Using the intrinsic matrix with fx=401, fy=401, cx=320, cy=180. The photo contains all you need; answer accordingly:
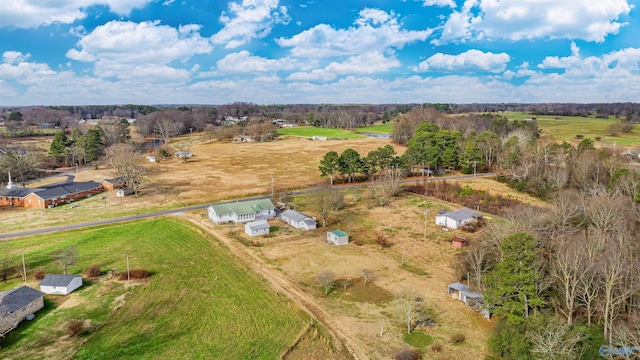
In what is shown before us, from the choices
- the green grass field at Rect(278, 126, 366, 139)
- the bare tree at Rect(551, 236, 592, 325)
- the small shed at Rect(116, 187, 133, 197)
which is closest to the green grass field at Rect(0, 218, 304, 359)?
the bare tree at Rect(551, 236, 592, 325)

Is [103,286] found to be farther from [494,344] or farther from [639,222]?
[639,222]

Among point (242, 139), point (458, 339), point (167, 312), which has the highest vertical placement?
point (242, 139)

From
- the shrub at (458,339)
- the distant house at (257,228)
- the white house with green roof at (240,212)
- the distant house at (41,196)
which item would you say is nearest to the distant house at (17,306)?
the distant house at (257,228)

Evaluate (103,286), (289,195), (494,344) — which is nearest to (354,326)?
(494,344)

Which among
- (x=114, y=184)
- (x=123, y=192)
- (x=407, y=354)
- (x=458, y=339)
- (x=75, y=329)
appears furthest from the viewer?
(x=114, y=184)

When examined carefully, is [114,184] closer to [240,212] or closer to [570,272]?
[240,212]

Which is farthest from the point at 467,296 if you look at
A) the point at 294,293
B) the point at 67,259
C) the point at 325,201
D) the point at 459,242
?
the point at 67,259
